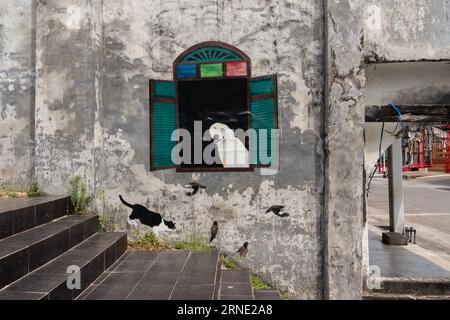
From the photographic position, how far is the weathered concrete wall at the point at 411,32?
15.9 feet

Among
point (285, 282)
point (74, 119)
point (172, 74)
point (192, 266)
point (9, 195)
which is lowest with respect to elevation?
point (285, 282)

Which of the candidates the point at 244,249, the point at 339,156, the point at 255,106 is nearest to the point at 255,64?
the point at 255,106

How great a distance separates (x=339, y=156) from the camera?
477 cm

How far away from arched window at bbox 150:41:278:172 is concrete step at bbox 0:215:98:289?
130 centimetres

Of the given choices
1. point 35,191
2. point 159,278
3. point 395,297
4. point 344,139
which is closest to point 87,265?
point 159,278

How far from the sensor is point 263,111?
5.04 m

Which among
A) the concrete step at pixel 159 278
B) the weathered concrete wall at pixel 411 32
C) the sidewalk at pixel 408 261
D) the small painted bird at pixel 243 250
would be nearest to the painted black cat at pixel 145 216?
the concrete step at pixel 159 278

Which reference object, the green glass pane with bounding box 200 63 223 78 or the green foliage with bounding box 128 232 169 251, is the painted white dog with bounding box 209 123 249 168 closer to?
the green glass pane with bounding box 200 63 223 78

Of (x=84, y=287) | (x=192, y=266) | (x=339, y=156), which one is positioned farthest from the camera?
(x=339, y=156)

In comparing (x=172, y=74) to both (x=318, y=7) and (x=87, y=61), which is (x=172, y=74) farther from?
(x=318, y=7)

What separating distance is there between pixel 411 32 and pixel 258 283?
3.94 metres

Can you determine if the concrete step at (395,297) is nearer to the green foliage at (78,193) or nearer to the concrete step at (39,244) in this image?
the concrete step at (39,244)

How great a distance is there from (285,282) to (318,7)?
3759 millimetres

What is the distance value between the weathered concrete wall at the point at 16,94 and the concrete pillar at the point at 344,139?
4.28m
